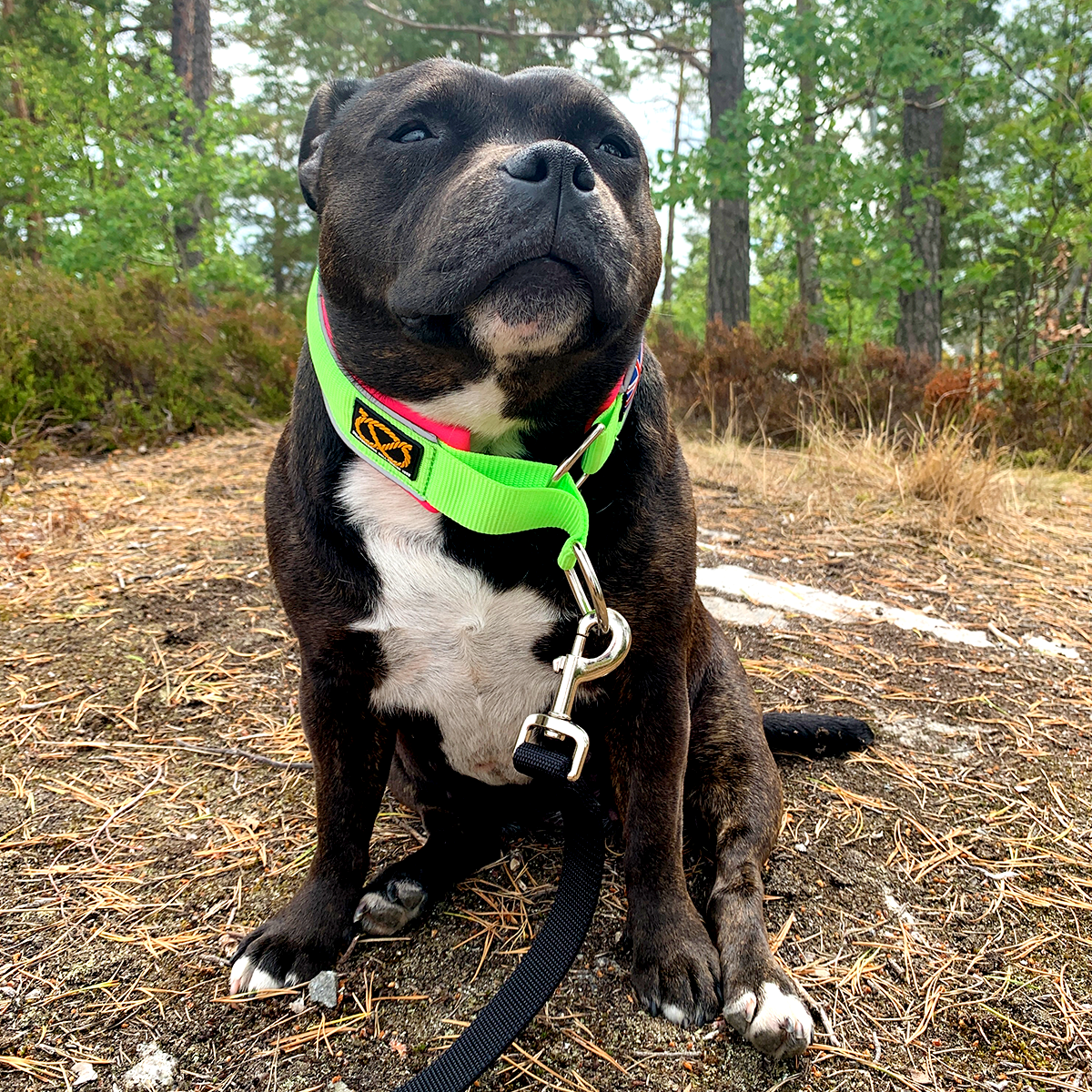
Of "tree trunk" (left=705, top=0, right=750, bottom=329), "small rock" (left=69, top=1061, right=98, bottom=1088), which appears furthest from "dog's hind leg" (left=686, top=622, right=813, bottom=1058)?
"tree trunk" (left=705, top=0, right=750, bottom=329)

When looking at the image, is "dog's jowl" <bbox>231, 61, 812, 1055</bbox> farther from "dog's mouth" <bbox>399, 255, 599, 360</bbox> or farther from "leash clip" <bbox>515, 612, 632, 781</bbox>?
"leash clip" <bbox>515, 612, 632, 781</bbox>

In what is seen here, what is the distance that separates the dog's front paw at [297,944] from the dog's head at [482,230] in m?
1.08

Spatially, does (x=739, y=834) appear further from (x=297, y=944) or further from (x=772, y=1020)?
(x=297, y=944)

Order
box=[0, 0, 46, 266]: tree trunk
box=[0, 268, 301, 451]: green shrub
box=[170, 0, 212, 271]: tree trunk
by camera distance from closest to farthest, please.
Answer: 1. box=[0, 268, 301, 451]: green shrub
2. box=[170, 0, 212, 271]: tree trunk
3. box=[0, 0, 46, 266]: tree trunk

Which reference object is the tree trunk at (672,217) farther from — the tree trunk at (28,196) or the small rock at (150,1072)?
the small rock at (150,1072)

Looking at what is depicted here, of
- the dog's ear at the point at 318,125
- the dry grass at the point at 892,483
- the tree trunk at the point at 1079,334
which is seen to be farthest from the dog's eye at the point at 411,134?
the tree trunk at the point at 1079,334

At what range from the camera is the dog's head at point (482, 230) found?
1402 millimetres

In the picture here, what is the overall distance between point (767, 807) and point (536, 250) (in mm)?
1314

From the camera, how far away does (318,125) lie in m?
1.96

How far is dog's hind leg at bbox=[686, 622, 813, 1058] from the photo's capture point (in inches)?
58.2

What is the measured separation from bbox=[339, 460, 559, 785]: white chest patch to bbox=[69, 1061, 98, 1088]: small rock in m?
0.78

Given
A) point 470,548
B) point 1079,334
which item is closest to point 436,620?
point 470,548

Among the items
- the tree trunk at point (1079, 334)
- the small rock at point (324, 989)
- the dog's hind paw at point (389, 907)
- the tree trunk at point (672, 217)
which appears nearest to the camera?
the small rock at point (324, 989)

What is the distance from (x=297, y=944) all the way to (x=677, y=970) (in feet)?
2.51
